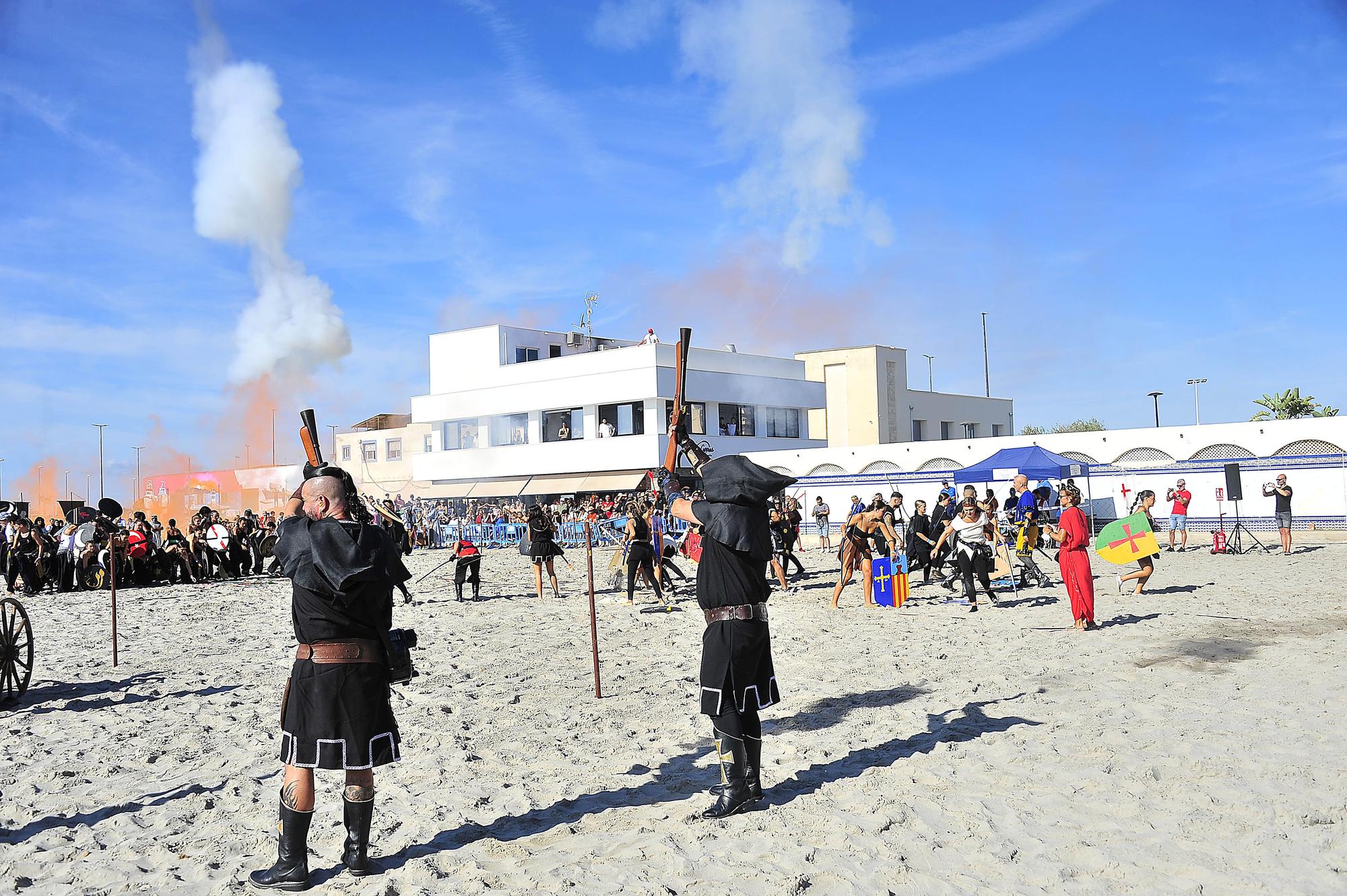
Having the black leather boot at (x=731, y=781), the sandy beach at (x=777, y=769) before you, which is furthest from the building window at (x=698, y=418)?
the black leather boot at (x=731, y=781)

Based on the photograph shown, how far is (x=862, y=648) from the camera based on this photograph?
1126 centimetres

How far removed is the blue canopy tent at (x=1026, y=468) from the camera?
29.5 meters

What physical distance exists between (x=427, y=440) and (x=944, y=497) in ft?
133

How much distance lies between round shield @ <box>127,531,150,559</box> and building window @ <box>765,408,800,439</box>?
32124 millimetres

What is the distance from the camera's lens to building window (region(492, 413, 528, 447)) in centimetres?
4859

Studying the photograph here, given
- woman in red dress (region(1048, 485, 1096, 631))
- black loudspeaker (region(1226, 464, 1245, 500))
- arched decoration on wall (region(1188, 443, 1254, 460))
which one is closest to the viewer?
woman in red dress (region(1048, 485, 1096, 631))

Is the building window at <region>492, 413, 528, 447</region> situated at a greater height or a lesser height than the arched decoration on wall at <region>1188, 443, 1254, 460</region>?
greater

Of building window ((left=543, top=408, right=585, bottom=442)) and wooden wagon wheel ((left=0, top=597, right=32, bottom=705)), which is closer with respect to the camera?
wooden wagon wheel ((left=0, top=597, right=32, bottom=705))

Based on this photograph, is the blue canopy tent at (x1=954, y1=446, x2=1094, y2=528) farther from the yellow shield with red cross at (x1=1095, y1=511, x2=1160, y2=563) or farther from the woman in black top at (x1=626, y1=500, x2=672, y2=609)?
the woman in black top at (x1=626, y1=500, x2=672, y2=609)


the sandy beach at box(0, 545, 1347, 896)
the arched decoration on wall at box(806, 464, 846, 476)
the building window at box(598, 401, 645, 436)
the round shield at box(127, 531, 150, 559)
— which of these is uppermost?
the building window at box(598, 401, 645, 436)

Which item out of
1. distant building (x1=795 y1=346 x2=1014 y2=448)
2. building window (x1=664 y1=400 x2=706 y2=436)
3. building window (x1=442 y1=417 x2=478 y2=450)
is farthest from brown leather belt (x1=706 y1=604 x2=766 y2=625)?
distant building (x1=795 y1=346 x2=1014 y2=448)

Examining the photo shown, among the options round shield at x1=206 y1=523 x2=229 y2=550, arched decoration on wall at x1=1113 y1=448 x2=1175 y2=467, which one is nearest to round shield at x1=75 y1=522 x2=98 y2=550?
round shield at x1=206 y1=523 x2=229 y2=550

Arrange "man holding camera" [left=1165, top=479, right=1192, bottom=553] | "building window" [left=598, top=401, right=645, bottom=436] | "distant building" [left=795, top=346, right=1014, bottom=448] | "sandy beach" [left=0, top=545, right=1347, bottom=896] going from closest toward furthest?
"sandy beach" [left=0, top=545, right=1347, bottom=896] < "man holding camera" [left=1165, top=479, right=1192, bottom=553] < "building window" [left=598, top=401, right=645, bottom=436] < "distant building" [left=795, top=346, right=1014, bottom=448]

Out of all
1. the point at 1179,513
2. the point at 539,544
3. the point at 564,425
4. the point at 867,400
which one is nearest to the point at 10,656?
the point at 539,544
